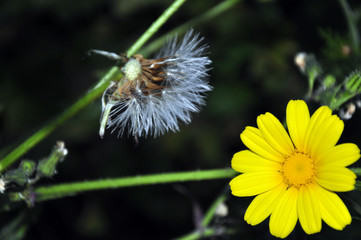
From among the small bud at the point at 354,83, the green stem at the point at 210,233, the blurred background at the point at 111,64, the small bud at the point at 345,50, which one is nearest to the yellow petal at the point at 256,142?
the small bud at the point at 354,83

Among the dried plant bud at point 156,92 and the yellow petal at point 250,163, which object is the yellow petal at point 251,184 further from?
the dried plant bud at point 156,92

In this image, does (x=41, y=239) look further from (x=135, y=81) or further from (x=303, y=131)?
(x=303, y=131)

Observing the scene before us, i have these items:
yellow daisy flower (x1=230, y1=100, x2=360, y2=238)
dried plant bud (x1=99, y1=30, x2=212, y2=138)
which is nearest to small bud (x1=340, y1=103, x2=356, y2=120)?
yellow daisy flower (x1=230, y1=100, x2=360, y2=238)

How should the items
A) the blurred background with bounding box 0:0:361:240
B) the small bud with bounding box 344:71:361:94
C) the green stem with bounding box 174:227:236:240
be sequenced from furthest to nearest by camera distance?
1. the blurred background with bounding box 0:0:361:240
2. the green stem with bounding box 174:227:236:240
3. the small bud with bounding box 344:71:361:94

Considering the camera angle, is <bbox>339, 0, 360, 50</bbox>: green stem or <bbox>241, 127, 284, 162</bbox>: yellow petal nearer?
<bbox>241, 127, 284, 162</bbox>: yellow petal

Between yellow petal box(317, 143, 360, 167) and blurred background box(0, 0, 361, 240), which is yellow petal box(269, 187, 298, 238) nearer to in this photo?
yellow petal box(317, 143, 360, 167)
